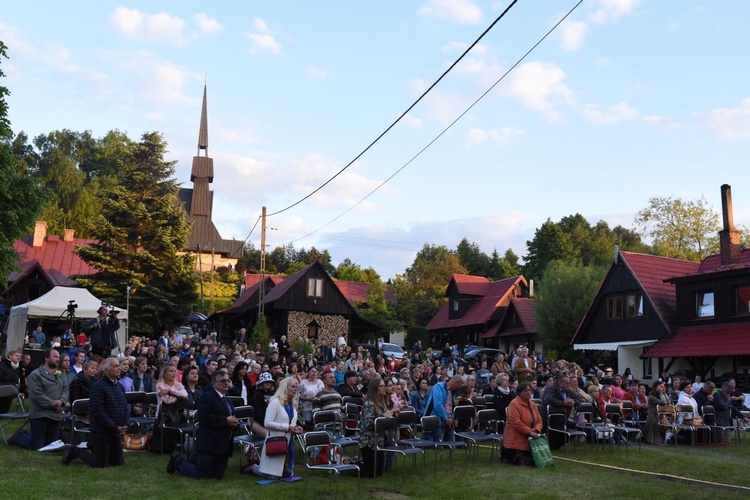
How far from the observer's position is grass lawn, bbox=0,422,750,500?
9.02 m

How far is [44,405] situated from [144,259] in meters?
31.6

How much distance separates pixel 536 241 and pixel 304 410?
59.0 m

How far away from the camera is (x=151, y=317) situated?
4147 centimetres

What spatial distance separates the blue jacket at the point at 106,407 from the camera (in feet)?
33.5

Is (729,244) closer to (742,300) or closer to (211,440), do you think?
(742,300)

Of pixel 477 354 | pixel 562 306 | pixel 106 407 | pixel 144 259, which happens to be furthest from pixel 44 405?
pixel 562 306

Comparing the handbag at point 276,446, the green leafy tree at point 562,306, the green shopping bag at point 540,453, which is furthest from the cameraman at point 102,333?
the green leafy tree at point 562,306

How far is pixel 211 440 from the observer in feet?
32.7

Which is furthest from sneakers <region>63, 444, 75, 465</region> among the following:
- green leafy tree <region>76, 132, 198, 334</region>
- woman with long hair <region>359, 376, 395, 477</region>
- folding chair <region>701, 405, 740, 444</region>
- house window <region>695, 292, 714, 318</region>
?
green leafy tree <region>76, 132, 198, 334</region>

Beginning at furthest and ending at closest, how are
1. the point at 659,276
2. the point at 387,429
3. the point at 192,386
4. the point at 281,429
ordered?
the point at 659,276 < the point at 192,386 < the point at 387,429 < the point at 281,429

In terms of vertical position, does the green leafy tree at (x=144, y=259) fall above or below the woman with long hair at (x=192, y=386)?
above

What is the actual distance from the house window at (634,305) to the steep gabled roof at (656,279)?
0.75 metres

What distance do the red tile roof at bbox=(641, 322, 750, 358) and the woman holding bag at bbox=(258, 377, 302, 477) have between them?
21612 millimetres

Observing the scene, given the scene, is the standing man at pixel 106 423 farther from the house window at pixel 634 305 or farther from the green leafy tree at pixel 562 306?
the green leafy tree at pixel 562 306
